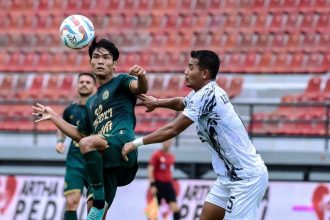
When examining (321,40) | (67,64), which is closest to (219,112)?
(321,40)

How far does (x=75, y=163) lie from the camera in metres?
12.4

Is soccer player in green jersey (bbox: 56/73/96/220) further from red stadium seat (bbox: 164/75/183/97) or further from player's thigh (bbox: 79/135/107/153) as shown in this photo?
red stadium seat (bbox: 164/75/183/97)

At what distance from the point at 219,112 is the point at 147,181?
27.2 feet

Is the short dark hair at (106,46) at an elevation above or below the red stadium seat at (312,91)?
below

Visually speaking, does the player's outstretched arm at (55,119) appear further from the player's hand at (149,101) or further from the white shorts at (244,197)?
the white shorts at (244,197)

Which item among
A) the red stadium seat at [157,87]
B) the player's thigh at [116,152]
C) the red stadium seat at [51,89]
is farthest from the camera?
the red stadium seat at [51,89]

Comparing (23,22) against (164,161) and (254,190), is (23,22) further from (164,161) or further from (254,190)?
(254,190)

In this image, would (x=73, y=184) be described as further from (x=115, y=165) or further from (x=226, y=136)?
(x=226, y=136)

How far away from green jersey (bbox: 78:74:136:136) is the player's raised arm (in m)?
0.08

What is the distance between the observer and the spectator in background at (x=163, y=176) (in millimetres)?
16344

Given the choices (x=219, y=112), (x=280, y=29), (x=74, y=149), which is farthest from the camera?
(x=280, y=29)

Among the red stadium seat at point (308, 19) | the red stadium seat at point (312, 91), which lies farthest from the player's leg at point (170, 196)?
the red stadium seat at point (308, 19)

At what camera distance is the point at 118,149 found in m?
8.95

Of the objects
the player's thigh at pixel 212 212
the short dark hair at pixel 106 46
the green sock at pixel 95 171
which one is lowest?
the player's thigh at pixel 212 212
